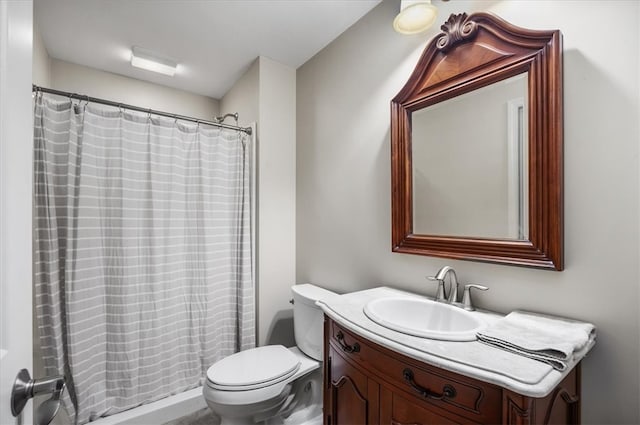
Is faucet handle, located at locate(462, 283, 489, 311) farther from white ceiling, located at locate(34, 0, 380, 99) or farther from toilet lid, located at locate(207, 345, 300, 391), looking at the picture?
white ceiling, located at locate(34, 0, 380, 99)

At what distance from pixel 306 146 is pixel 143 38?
1294 millimetres

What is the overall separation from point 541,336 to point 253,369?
1.31 meters

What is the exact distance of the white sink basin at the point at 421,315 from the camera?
1.05m

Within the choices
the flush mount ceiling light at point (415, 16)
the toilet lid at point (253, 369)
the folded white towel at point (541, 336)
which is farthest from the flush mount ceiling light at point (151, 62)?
the folded white towel at point (541, 336)

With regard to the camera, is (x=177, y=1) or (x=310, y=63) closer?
A: (x=177, y=1)

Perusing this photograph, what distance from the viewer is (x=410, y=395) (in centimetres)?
86

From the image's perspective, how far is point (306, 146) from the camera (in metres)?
2.19

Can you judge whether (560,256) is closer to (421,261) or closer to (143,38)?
(421,261)

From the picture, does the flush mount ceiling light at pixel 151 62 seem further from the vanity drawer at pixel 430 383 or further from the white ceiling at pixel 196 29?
the vanity drawer at pixel 430 383

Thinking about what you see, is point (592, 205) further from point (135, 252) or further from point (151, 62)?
point (151, 62)

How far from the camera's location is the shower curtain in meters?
1.52

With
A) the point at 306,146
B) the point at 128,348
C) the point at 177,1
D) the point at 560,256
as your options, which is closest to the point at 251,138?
the point at 306,146

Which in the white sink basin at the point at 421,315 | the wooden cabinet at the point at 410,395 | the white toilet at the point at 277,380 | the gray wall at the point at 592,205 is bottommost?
the white toilet at the point at 277,380

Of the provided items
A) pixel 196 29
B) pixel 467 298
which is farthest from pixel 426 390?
pixel 196 29
